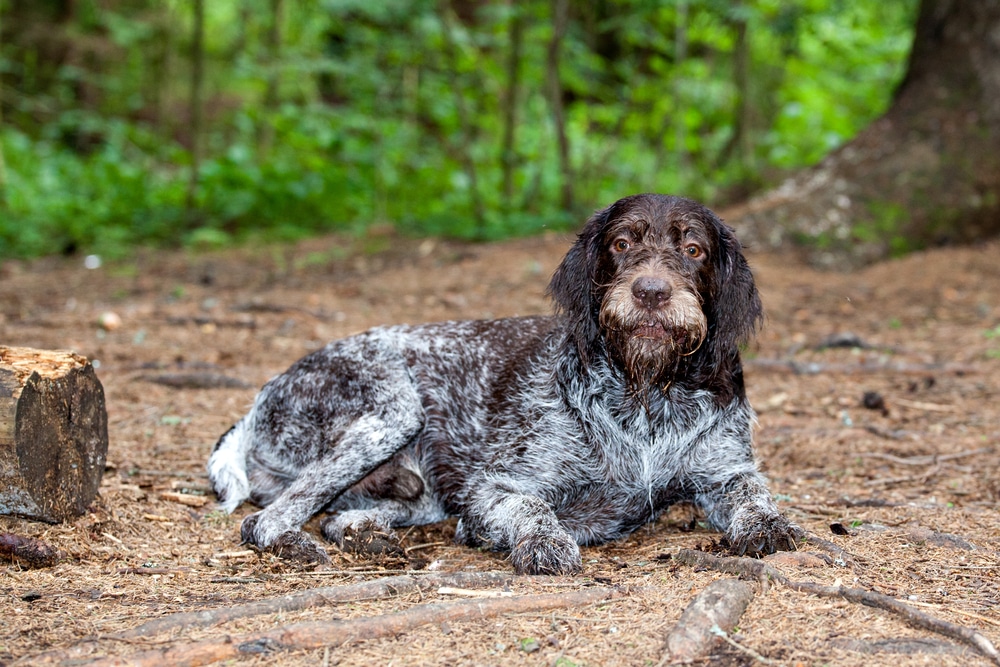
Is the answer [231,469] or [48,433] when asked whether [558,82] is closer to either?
[231,469]

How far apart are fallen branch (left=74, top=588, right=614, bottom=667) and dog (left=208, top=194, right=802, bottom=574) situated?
551 millimetres

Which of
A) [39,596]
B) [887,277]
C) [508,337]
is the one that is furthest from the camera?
[887,277]

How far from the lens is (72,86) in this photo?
79.1 ft

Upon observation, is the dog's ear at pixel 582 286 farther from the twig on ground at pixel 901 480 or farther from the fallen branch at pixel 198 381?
the fallen branch at pixel 198 381

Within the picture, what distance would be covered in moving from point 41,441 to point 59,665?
1.32 m

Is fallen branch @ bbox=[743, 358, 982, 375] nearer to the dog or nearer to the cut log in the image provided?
the dog

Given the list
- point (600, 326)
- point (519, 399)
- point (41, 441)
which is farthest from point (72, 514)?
point (600, 326)

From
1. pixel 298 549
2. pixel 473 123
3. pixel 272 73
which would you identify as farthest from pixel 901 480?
pixel 473 123

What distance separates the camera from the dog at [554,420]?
445 cm

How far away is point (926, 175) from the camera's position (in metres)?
10.4

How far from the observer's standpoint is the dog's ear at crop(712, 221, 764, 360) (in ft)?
15.1

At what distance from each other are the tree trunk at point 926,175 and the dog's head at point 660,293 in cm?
608

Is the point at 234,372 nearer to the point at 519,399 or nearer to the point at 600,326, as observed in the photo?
the point at 519,399

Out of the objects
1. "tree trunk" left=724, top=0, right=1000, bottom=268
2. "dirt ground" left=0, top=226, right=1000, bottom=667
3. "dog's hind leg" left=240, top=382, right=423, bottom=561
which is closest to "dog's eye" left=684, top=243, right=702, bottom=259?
"dirt ground" left=0, top=226, right=1000, bottom=667
